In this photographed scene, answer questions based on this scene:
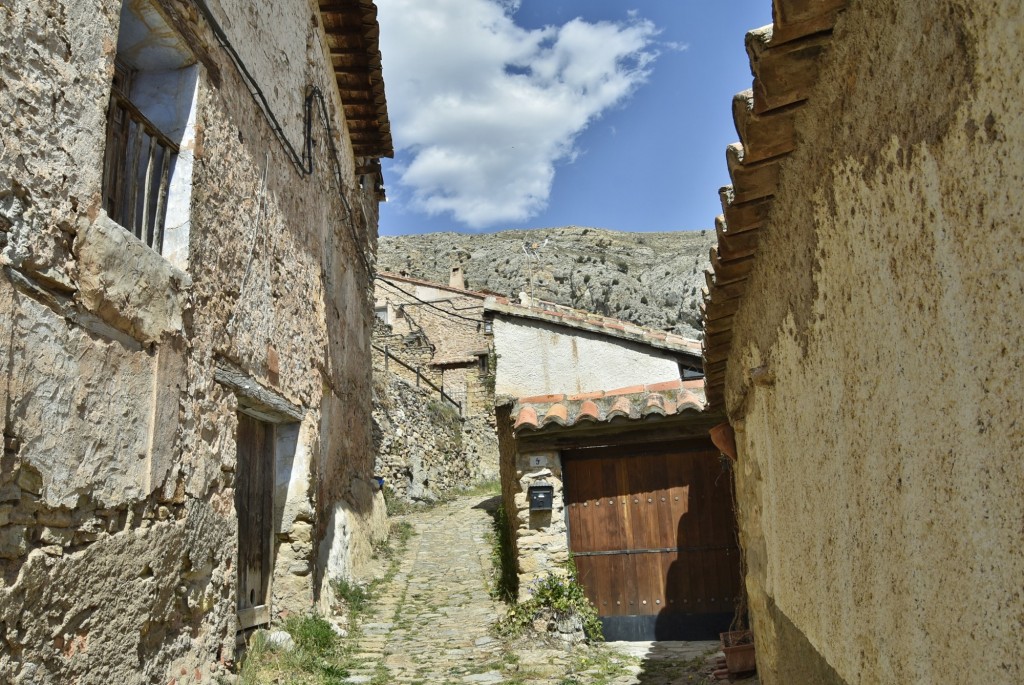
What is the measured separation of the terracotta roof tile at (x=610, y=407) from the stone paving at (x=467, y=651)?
6.24 feet

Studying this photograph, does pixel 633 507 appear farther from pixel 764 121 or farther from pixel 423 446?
pixel 423 446

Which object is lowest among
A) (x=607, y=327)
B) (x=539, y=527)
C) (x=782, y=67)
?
(x=539, y=527)

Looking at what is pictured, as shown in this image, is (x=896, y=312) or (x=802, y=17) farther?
(x=802, y=17)

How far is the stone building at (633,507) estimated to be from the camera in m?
7.38

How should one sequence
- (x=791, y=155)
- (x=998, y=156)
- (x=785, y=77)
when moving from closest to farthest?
(x=998, y=156) < (x=785, y=77) < (x=791, y=155)

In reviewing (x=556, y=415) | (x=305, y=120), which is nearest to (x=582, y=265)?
(x=556, y=415)

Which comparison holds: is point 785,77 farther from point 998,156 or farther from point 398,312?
point 398,312

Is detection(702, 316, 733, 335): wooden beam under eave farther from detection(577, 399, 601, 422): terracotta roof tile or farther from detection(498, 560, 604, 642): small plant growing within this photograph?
detection(498, 560, 604, 642): small plant growing

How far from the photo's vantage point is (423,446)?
1784 cm

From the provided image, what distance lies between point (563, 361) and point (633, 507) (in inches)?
186

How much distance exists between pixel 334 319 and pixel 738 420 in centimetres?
486

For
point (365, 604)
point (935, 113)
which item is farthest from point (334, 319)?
point (935, 113)

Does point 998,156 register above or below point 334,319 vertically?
below

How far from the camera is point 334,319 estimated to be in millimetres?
8430
